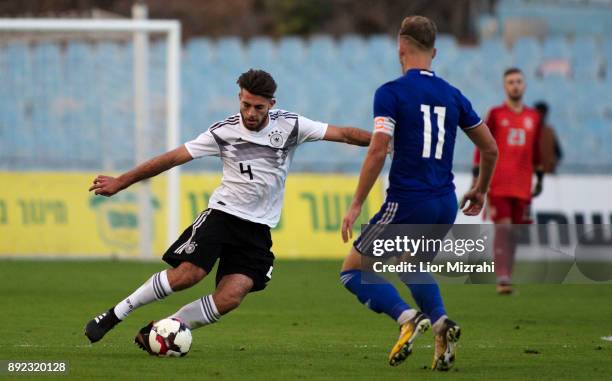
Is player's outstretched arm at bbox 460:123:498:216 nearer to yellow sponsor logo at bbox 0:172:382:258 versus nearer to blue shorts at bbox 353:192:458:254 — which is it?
blue shorts at bbox 353:192:458:254

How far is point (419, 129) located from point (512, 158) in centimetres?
643

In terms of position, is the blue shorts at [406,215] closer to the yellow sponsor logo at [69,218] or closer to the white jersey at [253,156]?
the white jersey at [253,156]

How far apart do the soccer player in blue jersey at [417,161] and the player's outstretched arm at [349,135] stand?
2.20ft

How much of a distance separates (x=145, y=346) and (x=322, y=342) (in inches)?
64.6

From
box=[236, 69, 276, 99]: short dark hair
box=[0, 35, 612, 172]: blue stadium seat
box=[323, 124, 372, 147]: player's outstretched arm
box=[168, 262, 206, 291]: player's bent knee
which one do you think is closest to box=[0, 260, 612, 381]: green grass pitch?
box=[168, 262, 206, 291]: player's bent knee

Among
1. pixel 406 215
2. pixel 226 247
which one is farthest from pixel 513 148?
pixel 406 215

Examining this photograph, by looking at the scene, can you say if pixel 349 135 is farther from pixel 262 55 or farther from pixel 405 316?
pixel 262 55

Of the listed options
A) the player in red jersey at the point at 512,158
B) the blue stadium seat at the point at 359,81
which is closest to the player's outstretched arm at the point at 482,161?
the player in red jersey at the point at 512,158

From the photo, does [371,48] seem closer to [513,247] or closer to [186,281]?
[513,247]

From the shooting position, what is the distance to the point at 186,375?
7656 mm

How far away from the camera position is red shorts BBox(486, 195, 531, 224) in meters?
14.1

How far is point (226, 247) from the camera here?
28.5 feet

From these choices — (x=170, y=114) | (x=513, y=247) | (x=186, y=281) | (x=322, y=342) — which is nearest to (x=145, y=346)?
(x=186, y=281)

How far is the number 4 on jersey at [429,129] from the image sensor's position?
776cm
